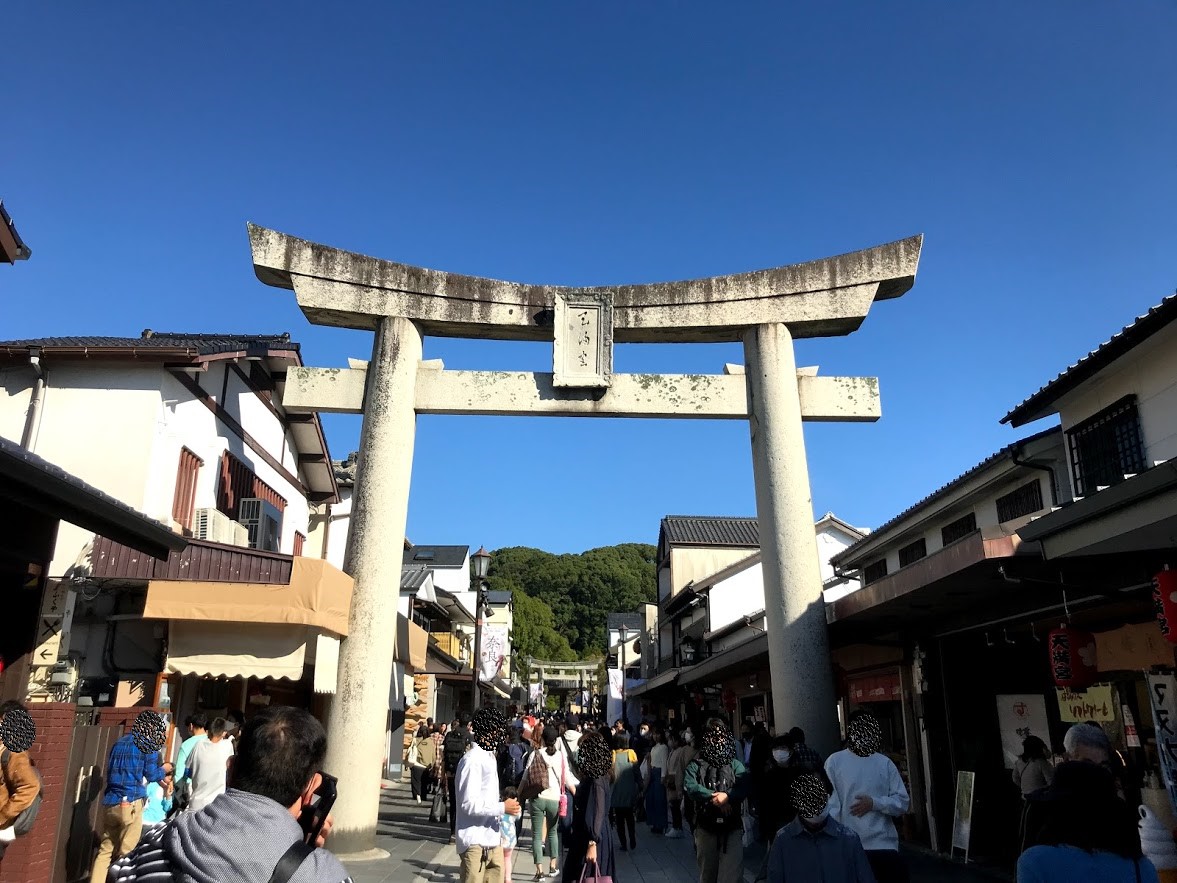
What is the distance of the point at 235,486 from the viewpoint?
15977mm

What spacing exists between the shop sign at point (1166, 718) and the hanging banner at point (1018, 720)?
11.6 feet

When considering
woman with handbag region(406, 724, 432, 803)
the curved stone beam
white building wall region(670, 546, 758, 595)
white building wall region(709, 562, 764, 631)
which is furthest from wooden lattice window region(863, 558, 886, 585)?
white building wall region(670, 546, 758, 595)

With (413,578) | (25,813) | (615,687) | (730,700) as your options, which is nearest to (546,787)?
(25,813)

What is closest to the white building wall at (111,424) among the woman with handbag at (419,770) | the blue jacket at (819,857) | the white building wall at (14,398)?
the white building wall at (14,398)

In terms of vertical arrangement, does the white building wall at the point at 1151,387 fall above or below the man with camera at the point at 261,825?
above

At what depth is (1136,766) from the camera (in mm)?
9891

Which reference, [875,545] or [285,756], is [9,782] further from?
[875,545]

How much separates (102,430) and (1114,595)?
13.6 m

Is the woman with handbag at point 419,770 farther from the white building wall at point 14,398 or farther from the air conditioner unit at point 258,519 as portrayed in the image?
the white building wall at point 14,398

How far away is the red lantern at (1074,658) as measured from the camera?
9.63m

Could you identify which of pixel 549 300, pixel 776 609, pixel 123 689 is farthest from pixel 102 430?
pixel 776 609

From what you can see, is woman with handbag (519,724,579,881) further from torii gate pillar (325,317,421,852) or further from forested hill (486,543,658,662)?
forested hill (486,543,658,662)

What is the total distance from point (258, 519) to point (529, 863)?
8.23 m

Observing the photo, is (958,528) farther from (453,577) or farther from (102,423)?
(453,577)
